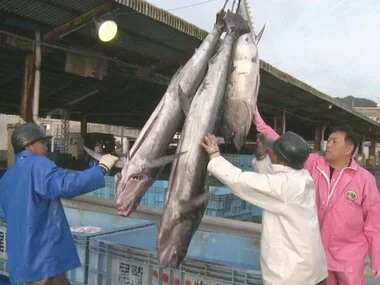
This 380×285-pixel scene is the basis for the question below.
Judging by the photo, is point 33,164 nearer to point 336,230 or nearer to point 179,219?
point 179,219

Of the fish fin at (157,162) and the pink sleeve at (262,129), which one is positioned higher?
the pink sleeve at (262,129)

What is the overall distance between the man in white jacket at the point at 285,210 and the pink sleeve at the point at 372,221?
19.3 inches

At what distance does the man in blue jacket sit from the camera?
2.57 metres

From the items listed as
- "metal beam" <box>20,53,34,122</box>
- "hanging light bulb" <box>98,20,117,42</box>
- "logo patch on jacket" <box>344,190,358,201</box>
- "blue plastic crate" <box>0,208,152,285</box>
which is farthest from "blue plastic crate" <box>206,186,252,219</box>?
"logo patch on jacket" <box>344,190,358,201</box>

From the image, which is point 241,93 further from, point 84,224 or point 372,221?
point 84,224

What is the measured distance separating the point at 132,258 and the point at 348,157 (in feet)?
5.23

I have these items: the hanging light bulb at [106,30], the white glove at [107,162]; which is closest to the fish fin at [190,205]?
the white glove at [107,162]

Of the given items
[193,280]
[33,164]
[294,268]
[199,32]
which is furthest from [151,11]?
[294,268]

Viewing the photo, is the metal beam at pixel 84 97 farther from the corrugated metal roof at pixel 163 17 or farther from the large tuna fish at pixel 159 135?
the large tuna fish at pixel 159 135

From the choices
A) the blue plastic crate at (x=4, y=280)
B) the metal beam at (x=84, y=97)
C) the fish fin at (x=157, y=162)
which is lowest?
the blue plastic crate at (x=4, y=280)

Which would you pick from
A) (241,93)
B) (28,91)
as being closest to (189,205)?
(241,93)

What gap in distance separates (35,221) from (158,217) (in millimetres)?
1748

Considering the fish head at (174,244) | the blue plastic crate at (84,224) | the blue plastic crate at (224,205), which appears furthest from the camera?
the blue plastic crate at (224,205)

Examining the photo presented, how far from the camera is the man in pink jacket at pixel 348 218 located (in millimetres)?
2535
